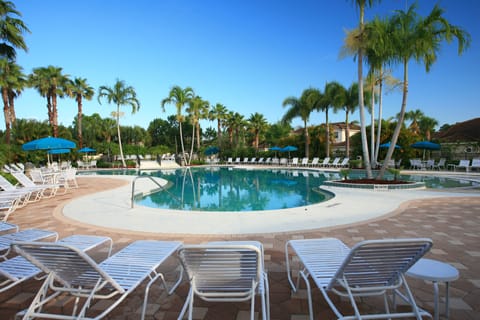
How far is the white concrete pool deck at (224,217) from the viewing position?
4.84 m

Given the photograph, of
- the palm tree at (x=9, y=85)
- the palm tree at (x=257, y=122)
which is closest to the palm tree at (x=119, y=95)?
the palm tree at (x=9, y=85)

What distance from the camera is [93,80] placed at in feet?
89.4

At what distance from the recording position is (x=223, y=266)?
5.83 feet

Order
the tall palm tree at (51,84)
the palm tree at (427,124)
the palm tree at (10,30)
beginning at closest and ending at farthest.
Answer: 1. the palm tree at (10,30)
2. the tall palm tree at (51,84)
3. the palm tree at (427,124)

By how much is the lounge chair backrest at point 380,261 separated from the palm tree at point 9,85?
71.8 ft

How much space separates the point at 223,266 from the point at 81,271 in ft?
3.39

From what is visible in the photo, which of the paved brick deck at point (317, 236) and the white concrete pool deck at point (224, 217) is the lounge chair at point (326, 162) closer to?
the white concrete pool deck at point (224, 217)

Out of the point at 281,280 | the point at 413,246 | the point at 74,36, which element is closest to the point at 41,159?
the point at 74,36

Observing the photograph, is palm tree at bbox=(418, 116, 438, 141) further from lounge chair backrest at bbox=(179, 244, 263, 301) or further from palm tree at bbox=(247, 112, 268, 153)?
lounge chair backrest at bbox=(179, 244, 263, 301)

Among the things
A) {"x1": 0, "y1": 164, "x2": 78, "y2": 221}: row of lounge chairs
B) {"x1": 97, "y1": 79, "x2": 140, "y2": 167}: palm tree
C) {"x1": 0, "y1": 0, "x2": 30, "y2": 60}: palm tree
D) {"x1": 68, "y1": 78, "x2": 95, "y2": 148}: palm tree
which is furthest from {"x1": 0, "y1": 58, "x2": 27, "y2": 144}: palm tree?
{"x1": 0, "y1": 164, "x2": 78, "y2": 221}: row of lounge chairs

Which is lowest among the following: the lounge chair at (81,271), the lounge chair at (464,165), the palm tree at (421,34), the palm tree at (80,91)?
the lounge chair at (81,271)

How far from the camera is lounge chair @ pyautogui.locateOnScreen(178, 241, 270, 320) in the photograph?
66.1 inches

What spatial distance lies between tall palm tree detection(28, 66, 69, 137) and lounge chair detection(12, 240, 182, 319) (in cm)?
2492

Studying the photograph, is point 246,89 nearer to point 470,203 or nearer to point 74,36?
point 74,36
